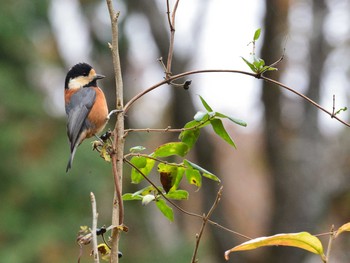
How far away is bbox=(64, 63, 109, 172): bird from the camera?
2234mm

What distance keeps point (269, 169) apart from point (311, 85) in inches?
44.4

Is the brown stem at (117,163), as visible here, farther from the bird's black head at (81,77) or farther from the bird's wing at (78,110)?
the bird's black head at (81,77)

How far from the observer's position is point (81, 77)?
8.16 ft

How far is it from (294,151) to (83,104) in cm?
548

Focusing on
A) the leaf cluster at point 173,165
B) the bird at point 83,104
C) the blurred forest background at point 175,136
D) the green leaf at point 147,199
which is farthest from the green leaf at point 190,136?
the blurred forest background at point 175,136

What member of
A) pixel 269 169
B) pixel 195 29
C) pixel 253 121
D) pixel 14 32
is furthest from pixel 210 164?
pixel 253 121

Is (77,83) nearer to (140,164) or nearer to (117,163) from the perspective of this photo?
(140,164)

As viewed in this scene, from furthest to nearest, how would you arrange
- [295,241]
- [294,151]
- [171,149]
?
[294,151], [171,149], [295,241]

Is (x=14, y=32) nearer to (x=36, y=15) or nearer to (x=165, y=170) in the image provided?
(x=36, y=15)

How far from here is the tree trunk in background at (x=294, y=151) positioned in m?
7.39

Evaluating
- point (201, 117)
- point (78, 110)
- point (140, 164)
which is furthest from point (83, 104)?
point (201, 117)

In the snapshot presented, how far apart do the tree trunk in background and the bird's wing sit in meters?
4.93

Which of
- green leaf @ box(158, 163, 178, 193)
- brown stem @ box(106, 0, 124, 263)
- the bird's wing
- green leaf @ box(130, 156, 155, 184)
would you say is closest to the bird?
the bird's wing

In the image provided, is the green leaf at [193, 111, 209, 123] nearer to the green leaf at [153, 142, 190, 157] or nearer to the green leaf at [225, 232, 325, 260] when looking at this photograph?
the green leaf at [153, 142, 190, 157]
